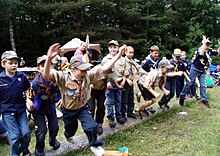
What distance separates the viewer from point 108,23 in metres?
22.4

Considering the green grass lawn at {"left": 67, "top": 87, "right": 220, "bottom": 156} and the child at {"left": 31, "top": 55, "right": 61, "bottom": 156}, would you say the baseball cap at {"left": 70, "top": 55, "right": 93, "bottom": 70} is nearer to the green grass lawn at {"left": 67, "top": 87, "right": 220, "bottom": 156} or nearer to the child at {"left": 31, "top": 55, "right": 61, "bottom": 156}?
the child at {"left": 31, "top": 55, "right": 61, "bottom": 156}

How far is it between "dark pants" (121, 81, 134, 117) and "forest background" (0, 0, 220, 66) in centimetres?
1318

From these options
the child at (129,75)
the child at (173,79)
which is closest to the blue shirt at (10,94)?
the child at (129,75)

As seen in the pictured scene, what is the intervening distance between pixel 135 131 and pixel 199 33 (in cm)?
2132

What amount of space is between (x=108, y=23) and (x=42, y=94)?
1951 cm

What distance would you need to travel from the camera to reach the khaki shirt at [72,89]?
339 centimetres

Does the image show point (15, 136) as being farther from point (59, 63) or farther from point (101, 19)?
point (101, 19)

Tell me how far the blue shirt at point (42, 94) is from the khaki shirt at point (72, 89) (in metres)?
0.30

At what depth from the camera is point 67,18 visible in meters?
21.1

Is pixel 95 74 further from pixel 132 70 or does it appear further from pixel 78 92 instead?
pixel 132 70

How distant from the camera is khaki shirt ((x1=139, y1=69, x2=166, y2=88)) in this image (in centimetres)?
534

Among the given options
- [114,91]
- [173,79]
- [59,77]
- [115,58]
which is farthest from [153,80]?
[59,77]

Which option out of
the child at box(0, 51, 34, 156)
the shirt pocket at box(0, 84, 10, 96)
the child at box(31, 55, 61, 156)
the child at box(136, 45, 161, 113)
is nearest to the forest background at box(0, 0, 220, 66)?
the child at box(136, 45, 161, 113)

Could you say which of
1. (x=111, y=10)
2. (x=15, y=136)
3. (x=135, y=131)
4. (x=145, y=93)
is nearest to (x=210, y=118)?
(x=145, y=93)
